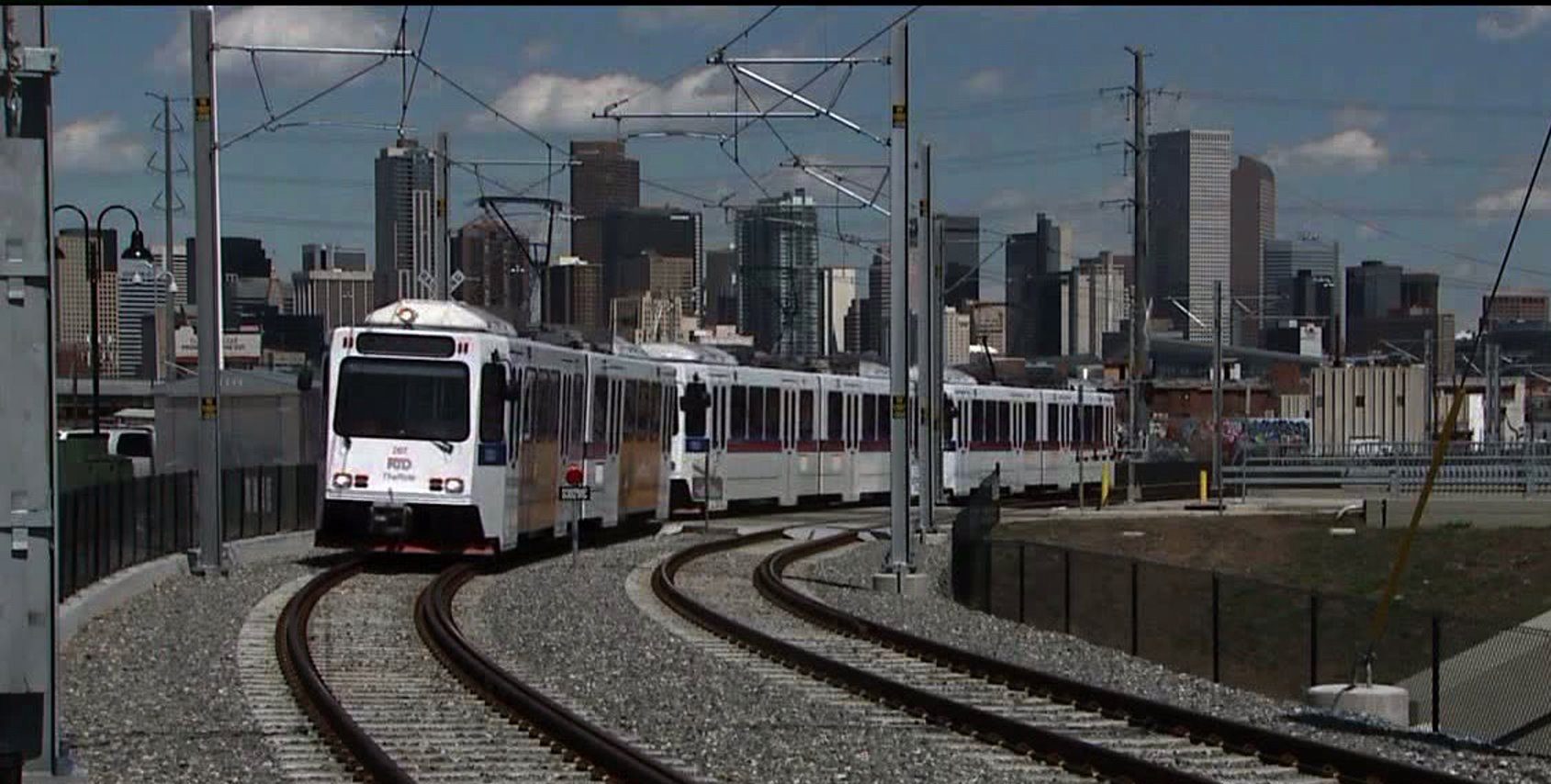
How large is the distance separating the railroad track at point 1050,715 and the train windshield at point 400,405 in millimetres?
4712

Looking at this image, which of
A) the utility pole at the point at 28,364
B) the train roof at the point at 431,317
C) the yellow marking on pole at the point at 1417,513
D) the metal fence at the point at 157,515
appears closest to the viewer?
the utility pole at the point at 28,364

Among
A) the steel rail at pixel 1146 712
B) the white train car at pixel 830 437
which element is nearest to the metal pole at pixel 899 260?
the steel rail at pixel 1146 712

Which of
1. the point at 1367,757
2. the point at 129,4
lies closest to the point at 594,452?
the point at 1367,757

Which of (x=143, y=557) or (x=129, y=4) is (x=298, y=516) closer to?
(x=143, y=557)

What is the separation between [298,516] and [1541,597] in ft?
65.3

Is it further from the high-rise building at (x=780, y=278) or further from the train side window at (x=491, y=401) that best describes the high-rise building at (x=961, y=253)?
the train side window at (x=491, y=401)

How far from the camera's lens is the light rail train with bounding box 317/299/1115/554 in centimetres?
2823

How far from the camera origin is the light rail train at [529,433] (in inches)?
1112

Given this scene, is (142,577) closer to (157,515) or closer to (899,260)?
(157,515)

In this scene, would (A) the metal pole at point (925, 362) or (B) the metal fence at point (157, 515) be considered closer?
(B) the metal fence at point (157, 515)

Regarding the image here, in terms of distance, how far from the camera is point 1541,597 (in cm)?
3959

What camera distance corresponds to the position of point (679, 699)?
17812mm

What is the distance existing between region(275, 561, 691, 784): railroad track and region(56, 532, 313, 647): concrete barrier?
183cm

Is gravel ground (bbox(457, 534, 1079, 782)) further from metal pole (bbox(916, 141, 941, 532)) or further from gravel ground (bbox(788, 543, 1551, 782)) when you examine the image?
metal pole (bbox(916, 141, 941, 532))
